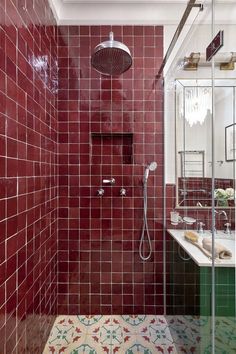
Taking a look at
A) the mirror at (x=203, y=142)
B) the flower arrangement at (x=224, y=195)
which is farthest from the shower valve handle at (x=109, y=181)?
the flower arrangement at (x=224, y=195)

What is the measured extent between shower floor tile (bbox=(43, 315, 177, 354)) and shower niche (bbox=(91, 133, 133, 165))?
4.72 ft

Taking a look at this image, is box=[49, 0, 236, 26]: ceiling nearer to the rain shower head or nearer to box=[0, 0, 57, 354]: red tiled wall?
box=[0, 0, 57, 354]: red tiled wall

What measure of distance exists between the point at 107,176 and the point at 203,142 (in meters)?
0.97

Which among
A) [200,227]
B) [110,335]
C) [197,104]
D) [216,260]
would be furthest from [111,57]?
[110,335]

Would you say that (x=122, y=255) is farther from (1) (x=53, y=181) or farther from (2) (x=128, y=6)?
(2) (x=128, y=6)

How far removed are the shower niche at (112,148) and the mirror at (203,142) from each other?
0.48 metres

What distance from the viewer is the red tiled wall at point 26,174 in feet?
3.79

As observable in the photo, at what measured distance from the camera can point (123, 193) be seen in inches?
87.0

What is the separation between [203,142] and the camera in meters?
1.54

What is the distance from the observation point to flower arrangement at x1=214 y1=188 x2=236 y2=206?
4.26ft

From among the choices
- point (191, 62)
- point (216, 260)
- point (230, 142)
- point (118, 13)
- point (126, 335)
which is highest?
point (118, 13)

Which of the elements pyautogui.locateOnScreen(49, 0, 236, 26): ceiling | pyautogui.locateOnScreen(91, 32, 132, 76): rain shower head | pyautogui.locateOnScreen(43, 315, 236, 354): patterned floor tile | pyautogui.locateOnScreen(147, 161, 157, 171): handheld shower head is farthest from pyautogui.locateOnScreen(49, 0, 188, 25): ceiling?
pyautogui.locateOnScreen(43, 315, 236, 354): patterned floor tile

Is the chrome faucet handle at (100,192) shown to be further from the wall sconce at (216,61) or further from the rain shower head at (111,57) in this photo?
the wall sconce at (216,61)

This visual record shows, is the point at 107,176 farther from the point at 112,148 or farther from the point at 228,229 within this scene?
the point at 228,229
